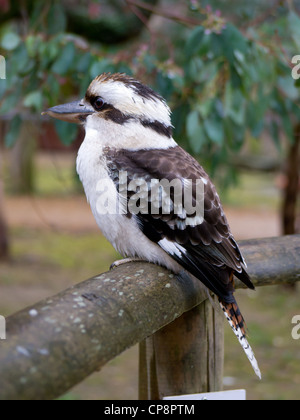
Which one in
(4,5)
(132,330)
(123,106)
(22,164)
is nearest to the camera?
(132,330)

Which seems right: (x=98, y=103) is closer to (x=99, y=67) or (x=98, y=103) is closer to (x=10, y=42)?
(x=99, y=67)

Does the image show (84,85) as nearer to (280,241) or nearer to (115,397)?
(280,241)

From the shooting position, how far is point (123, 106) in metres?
1.75

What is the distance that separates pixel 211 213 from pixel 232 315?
0.28 m

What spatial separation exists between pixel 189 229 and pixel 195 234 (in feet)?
0.07

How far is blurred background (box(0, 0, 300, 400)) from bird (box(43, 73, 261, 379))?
0.58 metres

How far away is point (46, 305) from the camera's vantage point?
0.99 meters

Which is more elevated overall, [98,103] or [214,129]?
[214,129]

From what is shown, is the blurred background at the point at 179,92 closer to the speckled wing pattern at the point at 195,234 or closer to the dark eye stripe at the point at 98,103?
the dark eye stripe at the point at 98,103

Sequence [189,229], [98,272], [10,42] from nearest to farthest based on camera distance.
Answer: [189,229] < [10,42] < [98,272]

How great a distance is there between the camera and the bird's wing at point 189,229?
1.55m

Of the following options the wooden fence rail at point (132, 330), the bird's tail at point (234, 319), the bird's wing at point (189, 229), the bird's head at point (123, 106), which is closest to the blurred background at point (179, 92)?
the bird's head at point (123, 106)

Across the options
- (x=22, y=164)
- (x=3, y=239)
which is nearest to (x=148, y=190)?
(x=3, y=239)

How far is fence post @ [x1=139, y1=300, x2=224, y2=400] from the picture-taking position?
1.49 meters
